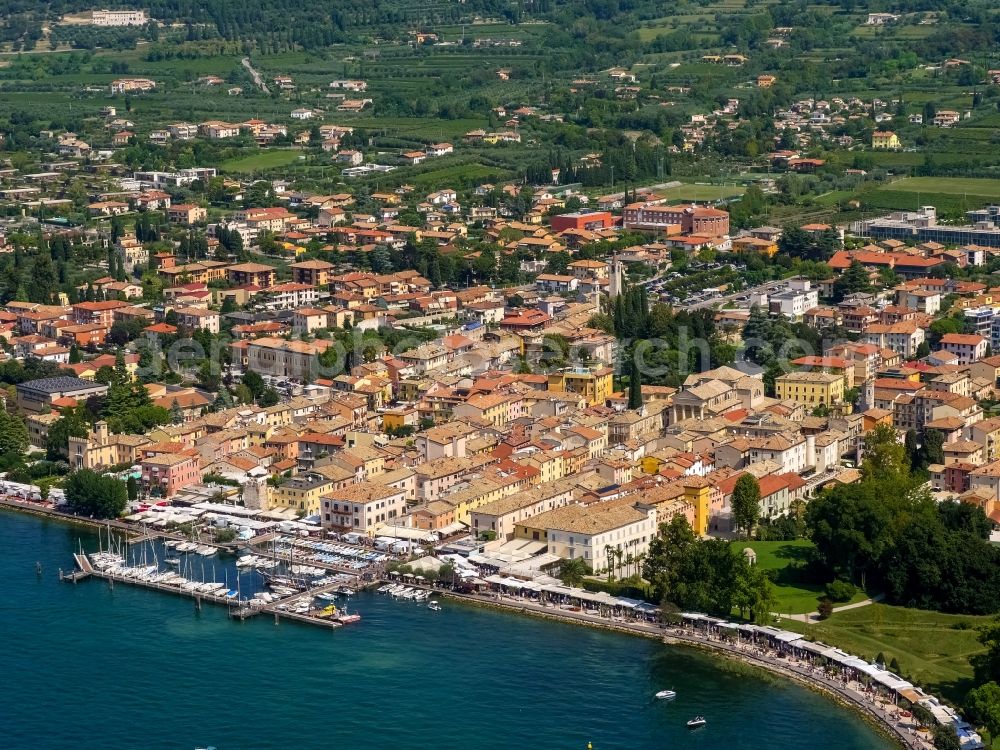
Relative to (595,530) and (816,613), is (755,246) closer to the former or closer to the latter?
(595,530)

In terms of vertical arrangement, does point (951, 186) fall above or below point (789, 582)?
above

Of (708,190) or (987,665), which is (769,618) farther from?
(708,190)

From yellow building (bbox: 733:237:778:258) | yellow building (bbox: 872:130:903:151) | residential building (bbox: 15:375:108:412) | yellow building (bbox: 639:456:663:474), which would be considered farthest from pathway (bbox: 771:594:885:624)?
yellow building (bbox: 872:130:903:151)

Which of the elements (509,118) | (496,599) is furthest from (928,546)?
(509,118)

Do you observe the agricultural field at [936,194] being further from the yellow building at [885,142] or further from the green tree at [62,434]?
the green tree at [62,434]


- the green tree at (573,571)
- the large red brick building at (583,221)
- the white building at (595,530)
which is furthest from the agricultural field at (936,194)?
the green tree at (573,571)

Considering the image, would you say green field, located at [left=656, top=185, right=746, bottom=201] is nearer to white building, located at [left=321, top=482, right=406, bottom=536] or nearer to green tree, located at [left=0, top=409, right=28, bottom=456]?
green tree, located at [left=0, top=409, right=28, bottom=456]

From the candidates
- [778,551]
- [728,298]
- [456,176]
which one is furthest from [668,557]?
[456,176]
